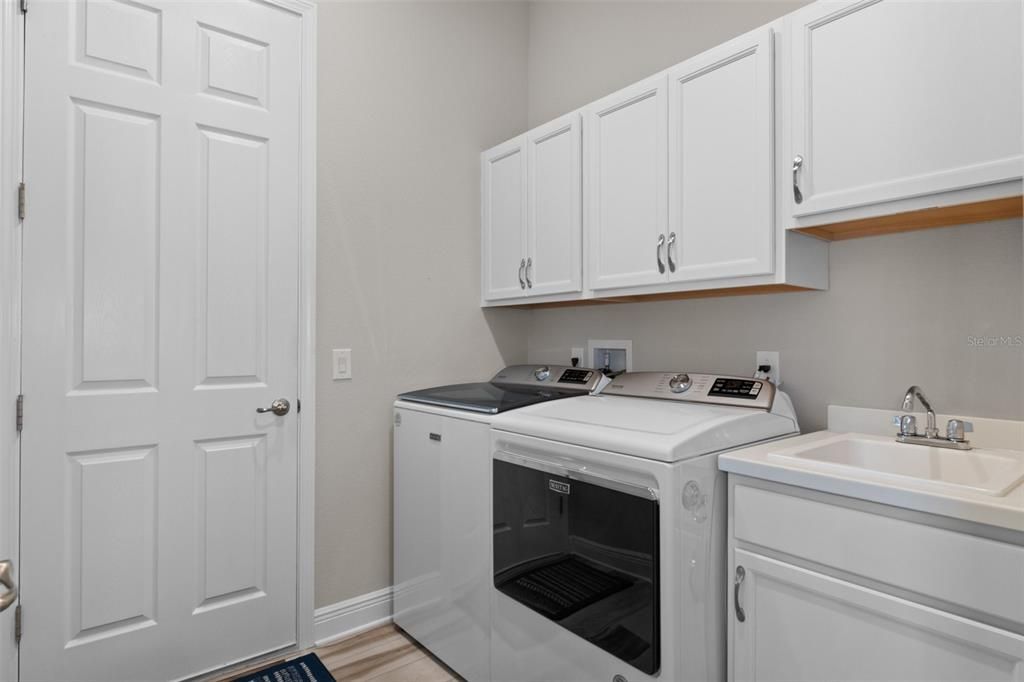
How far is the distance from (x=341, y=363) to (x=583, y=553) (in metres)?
1.24

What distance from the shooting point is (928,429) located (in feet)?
4.97

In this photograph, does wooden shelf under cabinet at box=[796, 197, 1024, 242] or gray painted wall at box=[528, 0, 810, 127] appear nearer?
wooden shelf under cabinet at box=[796, 197, 1024, 242]

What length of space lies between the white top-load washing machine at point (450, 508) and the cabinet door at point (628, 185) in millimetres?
519

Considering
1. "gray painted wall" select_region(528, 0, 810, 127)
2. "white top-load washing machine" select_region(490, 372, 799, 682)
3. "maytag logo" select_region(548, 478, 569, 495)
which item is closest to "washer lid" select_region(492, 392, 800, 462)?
"white top-load washing machine" select_region(490, 372, 799, 682)

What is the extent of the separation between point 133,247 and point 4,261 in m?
0.32

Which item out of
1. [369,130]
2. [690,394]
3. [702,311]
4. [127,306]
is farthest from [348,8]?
[690,394]

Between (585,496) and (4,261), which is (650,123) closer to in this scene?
(585,496)

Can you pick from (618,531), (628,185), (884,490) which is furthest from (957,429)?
(628,185)

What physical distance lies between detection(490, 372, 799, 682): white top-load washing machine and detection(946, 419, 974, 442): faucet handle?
38cm

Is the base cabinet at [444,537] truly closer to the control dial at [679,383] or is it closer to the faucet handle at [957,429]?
the control dial at [679,383]

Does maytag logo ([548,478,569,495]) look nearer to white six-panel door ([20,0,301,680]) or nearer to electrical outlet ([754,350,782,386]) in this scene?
electrical outlet ([754,350,782,386])

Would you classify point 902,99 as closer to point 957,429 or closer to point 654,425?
point 957,429

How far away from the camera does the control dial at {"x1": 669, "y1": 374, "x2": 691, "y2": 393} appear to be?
6.54 feet

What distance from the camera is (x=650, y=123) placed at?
1.91 m
